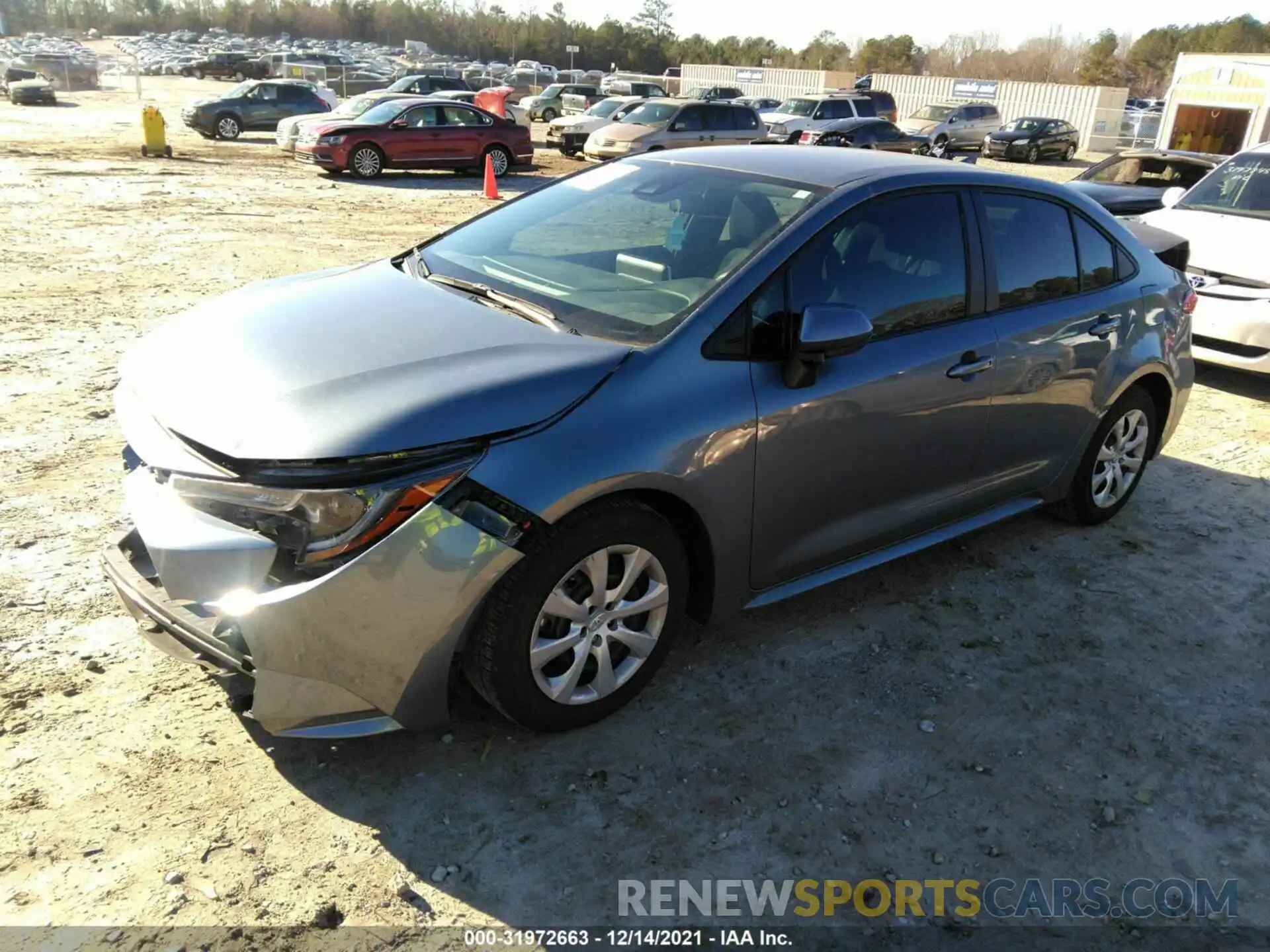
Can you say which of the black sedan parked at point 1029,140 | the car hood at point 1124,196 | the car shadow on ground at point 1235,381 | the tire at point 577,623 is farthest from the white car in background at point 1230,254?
the black sedan parked at point 1029,140

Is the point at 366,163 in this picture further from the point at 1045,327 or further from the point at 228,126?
the point at 1045,327

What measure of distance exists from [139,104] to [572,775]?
37980mm

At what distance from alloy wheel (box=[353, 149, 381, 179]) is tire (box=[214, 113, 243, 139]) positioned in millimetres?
8727

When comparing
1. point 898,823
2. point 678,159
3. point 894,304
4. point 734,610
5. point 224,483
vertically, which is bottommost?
point 898,823

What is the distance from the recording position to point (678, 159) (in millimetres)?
4137

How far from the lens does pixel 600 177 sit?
14.1 ft

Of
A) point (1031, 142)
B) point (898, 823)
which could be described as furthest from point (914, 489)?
point (1031, 142)

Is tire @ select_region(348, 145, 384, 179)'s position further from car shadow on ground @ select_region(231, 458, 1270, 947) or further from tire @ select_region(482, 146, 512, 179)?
car shadow on ground @ select_region(231, 458, 1270, 947)

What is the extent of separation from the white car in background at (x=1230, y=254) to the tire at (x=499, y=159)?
14313 mm

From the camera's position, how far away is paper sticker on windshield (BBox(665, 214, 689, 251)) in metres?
3.62

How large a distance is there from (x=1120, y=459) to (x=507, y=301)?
11.2ft

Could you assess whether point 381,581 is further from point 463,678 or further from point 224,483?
point 463,678

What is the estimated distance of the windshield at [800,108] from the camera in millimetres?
28984

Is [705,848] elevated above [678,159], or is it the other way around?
[678,159]
